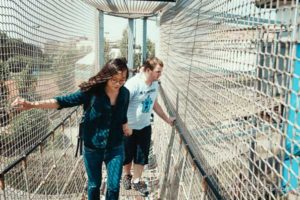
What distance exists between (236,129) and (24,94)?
57.6 inches

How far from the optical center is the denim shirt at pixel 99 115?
219cm

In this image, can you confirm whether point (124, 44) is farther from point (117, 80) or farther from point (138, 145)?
point (117, 80)

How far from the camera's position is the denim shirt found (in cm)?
219

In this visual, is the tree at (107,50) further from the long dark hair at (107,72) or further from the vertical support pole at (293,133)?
the vertical support pole at (293,133)

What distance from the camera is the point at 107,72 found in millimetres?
2152

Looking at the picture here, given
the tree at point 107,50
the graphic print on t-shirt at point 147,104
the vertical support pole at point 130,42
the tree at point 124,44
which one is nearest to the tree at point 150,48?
the tree at point 124,44

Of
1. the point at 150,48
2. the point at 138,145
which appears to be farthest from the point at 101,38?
the point at 138,145

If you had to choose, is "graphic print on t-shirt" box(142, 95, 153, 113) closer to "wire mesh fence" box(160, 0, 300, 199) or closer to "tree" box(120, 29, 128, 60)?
"wire mesh fence" box(160, 0, 300, 199)

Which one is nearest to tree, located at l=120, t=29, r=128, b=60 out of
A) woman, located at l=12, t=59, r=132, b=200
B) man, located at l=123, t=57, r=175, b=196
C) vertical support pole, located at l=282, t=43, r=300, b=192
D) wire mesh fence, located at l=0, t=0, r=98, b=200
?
wire mesh fence, located at l=0, t=0, r=98, b=200

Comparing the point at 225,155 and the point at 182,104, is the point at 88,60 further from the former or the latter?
the point at 225,155

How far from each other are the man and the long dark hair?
2.46 feet

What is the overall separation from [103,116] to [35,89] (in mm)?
682

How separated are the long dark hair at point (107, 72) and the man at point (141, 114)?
751mm

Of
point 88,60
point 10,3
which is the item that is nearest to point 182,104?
point 10,3
